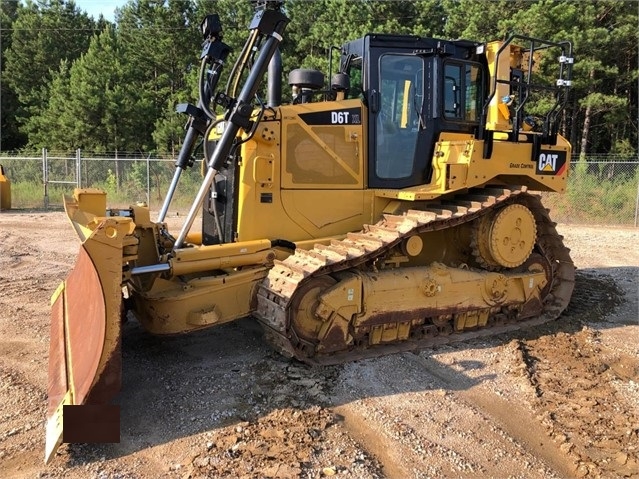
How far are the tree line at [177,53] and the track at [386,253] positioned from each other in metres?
17.1

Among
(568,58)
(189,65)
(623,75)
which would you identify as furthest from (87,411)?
(189,65)

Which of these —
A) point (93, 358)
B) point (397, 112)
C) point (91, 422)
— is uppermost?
point (397, 112)

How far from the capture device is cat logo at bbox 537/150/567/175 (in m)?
6.47

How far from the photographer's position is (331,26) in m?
25.2

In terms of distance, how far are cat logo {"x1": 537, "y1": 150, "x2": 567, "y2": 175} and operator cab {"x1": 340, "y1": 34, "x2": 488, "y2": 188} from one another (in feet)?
2.98

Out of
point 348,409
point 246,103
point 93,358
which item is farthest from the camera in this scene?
point 246,103

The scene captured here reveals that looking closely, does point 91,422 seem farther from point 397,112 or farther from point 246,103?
point 397,112

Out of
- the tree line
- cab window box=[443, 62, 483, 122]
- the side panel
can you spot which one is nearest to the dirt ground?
the side panel

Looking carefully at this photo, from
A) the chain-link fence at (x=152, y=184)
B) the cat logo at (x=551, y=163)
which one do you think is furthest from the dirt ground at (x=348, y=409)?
the chain-link fence at (x=152, y=184)

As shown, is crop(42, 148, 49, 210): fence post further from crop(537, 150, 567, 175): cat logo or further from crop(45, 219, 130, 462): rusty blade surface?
crop(537, 150, 567, 175): cat logo

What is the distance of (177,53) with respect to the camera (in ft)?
109

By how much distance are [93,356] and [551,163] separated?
5308 millimetres

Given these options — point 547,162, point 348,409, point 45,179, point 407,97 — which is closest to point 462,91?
point 407,97

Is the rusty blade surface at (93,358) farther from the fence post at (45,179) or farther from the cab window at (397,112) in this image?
the fence post at (45,179)
